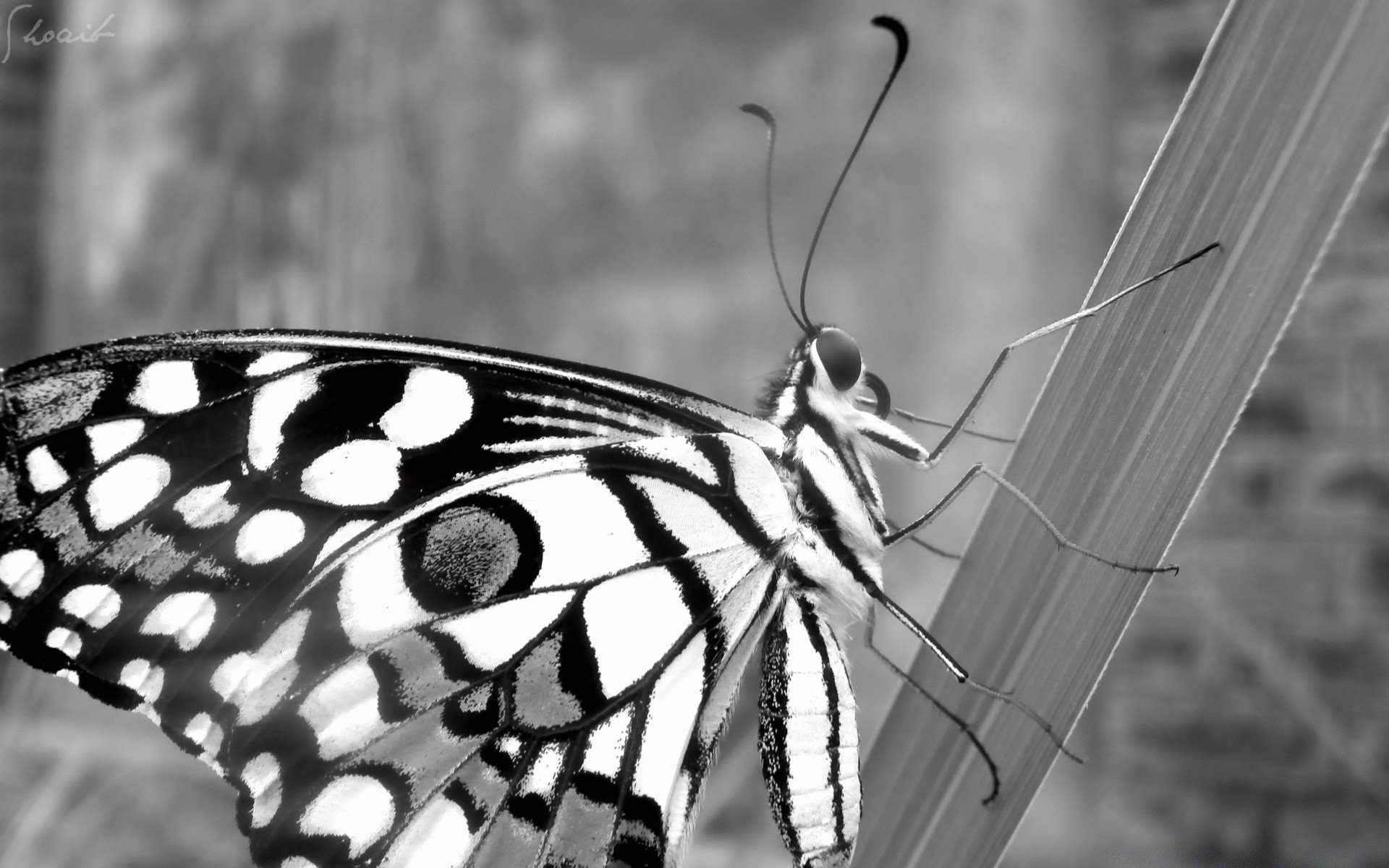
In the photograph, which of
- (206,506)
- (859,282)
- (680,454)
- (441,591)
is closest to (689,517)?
(680,454)

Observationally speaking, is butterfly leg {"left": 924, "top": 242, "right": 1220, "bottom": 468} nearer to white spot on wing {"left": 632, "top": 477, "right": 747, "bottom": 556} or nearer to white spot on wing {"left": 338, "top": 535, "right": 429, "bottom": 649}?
white spot on wing {"left": 632, "top": 477, "right": 747, "bottom": 556}

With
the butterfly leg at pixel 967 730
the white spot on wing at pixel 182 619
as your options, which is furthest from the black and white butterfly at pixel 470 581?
the butterfly leg at pixel 967 730

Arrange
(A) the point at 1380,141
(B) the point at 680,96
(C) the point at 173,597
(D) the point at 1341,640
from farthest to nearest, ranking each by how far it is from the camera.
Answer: (B) the point at 680,96 < (D) the point at 1341,640 < (C) the point at 173,597 < (A) the point at 1380,141

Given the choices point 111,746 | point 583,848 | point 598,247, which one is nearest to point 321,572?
point 583,848

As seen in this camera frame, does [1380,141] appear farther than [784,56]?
No

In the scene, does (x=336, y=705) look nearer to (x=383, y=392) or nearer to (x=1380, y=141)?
(x=383, y=392)

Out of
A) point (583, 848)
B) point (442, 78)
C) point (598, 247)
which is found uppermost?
point (442, 78)

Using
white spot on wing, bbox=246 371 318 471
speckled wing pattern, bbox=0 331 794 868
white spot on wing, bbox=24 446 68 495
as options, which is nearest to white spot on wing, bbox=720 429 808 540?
speckled wing pattern, bbox=0 331 794 868

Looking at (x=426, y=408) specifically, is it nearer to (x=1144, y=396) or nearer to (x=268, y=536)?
(x=268, y=536)
